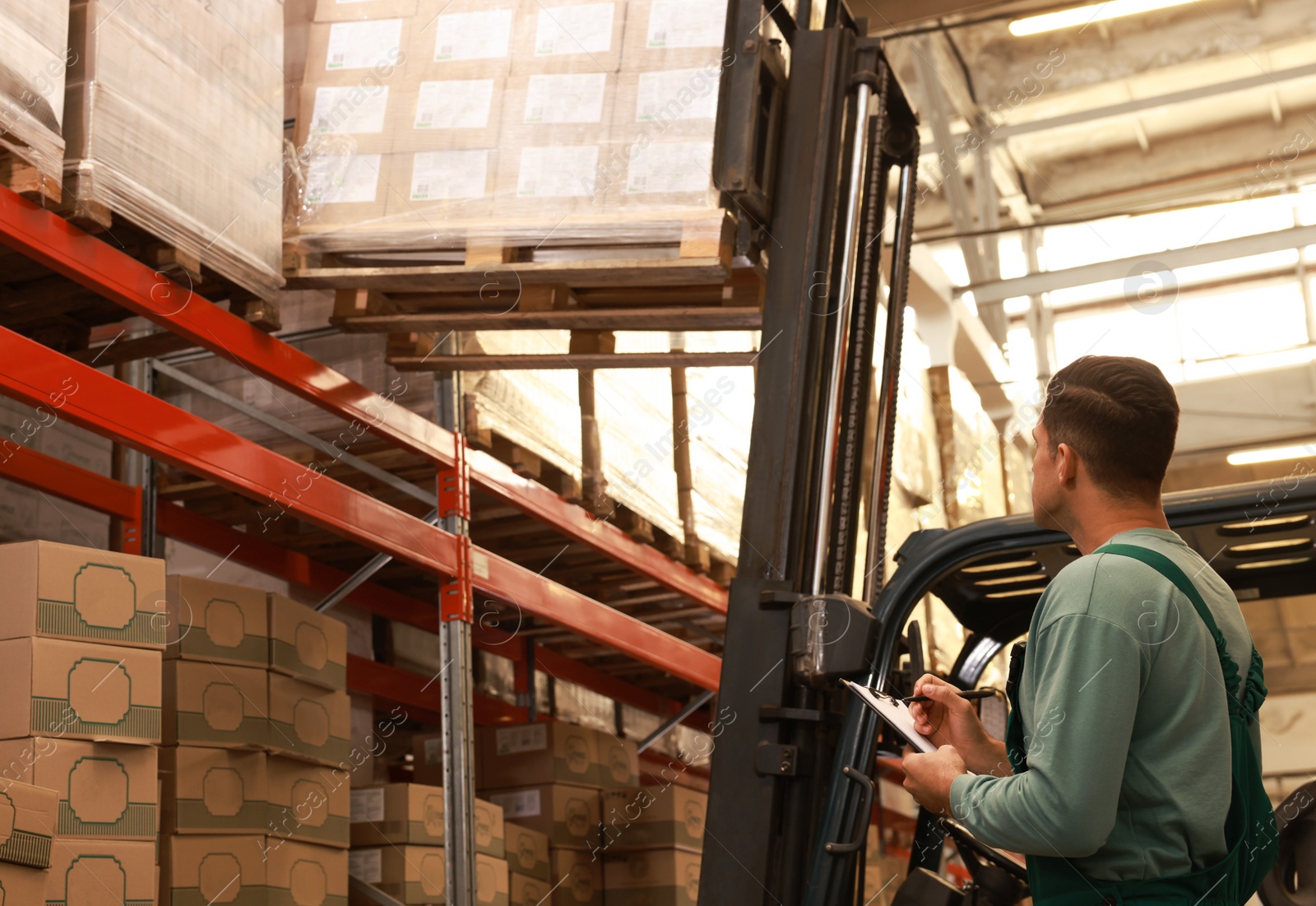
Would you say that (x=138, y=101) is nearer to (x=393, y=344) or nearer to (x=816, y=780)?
(x=393, y=344)

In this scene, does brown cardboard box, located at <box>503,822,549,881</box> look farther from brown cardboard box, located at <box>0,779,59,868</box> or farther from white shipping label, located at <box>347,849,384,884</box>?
brown cardboard box, located at <box>0,779,59,868</box>

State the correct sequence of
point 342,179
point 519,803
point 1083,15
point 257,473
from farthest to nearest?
point 1083,15, point 519,803, point 342,179, point 257,473

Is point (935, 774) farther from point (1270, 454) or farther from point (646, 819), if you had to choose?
point (1270, 454)

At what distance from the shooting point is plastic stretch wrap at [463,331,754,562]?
5945 millimetres

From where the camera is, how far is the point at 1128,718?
175cm

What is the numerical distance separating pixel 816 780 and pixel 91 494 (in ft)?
10.6

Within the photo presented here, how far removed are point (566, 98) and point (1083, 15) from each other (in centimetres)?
850

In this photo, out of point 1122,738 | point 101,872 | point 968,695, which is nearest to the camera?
point 1122,738

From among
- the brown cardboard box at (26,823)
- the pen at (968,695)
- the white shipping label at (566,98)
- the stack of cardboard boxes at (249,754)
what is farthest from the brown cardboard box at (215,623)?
the pen at (968,695)

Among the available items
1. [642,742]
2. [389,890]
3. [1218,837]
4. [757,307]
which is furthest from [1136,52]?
[1218,837]

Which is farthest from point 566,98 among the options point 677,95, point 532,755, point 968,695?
point 532,755

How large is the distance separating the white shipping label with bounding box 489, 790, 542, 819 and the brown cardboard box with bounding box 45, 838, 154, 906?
2.82 m

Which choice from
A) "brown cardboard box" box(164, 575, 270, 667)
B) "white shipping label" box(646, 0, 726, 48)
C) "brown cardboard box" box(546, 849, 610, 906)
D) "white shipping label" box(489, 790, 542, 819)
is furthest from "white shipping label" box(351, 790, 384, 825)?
"white shipping label" box(646, 0, 726, 48)

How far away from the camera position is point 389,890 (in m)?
5.38
